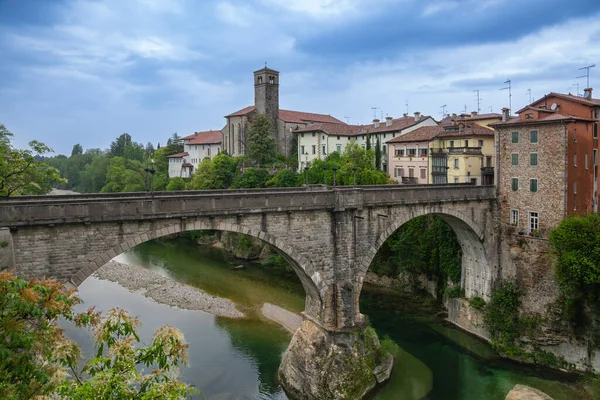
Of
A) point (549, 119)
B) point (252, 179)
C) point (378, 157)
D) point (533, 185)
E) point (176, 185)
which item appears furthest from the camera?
point (176, 185)

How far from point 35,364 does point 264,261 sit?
46.5 m

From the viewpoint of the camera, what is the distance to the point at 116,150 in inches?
5945

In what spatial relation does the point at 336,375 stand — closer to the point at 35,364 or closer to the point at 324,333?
the point at 324,333

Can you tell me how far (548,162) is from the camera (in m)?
30.1

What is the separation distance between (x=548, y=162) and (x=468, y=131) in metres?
16.9

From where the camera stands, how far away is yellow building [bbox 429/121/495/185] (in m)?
Result: 45.4

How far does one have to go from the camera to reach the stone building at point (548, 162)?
97.1 ft

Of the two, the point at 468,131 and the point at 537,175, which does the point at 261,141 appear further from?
the point at 537,175

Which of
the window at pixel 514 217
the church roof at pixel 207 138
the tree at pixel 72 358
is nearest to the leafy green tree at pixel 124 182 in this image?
the church roof at pixel 207 138

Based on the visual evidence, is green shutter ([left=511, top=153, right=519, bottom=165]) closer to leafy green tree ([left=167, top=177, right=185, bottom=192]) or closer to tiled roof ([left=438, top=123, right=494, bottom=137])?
tiled roof ([left=438, top=123, right=494, bottom=137])

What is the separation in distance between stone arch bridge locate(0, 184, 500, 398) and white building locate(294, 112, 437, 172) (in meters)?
30.5

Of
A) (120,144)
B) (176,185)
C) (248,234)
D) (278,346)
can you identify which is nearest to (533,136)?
(248,234)

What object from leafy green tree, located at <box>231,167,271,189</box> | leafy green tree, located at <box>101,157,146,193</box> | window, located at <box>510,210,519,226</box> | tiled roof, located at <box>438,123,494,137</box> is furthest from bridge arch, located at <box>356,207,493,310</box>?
leafy green tree, located at <box>101,157,146,193</box>

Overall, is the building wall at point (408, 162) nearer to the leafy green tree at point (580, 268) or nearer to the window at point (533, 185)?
the window at point (533, 185)
